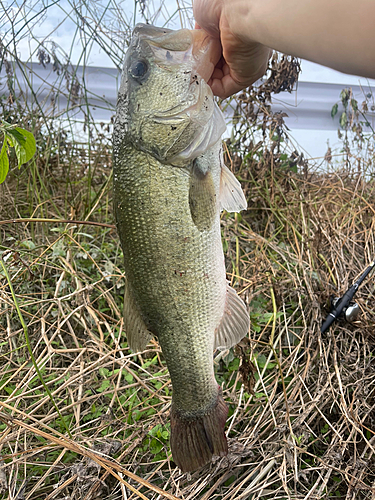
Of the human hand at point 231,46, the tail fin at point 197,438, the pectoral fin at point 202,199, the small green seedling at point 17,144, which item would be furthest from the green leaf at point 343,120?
the tail fin at point 197,438

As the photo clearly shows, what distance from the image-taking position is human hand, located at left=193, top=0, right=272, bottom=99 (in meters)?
0.98

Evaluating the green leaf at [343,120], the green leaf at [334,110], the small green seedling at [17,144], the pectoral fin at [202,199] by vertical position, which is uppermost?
the green leaf at [334,110]

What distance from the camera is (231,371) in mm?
2416

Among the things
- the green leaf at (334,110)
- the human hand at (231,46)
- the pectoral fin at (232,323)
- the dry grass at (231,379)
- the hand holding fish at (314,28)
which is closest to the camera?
the hand holding fish at (314,28)

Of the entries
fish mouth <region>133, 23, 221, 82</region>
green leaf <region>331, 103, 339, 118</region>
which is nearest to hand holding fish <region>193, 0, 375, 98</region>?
fish mouth <region>133, 23, 221, 82</region>

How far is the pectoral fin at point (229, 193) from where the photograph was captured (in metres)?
1.31

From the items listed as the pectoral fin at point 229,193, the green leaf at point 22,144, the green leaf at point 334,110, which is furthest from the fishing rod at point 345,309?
the green leaf at point 334,110

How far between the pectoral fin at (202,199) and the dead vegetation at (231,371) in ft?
2.18

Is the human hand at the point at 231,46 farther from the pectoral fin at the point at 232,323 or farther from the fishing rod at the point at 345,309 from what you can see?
the fishing rod at the point at 345,309

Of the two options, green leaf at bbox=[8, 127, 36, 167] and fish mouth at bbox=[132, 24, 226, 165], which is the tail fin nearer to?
fish mouth at bbox=[132, 24, 226, 165]

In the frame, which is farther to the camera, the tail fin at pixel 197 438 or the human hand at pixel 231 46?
the tail fin at pixel 197 438

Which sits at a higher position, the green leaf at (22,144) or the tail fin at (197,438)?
the green leaf at (22,144)

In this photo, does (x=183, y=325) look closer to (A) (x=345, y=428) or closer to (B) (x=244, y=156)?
(A) (x=345, y=428)

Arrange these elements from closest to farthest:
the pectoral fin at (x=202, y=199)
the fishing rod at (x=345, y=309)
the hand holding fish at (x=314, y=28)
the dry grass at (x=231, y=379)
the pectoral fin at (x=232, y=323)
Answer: the hand holding fish at (x=314, y=28) → the pectoral fin at (x=202, y=199) → the pectoral fin at (x=232, y=323) → the dry grass at (x=231, y=379) → the fishing rod at (x=345, y=309)
